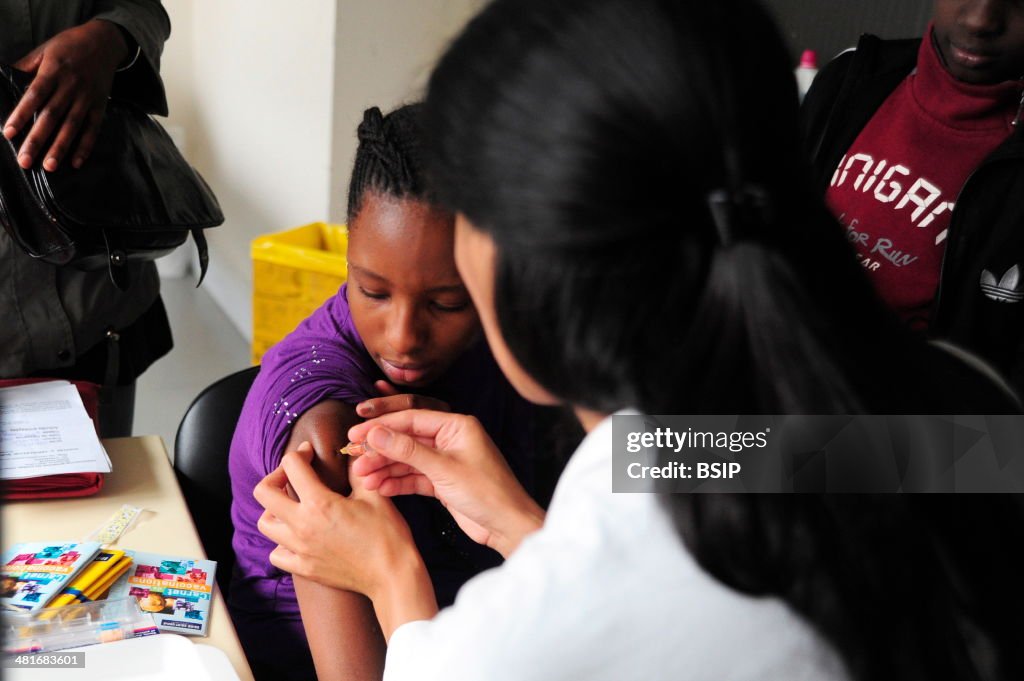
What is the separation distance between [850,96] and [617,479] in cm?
106

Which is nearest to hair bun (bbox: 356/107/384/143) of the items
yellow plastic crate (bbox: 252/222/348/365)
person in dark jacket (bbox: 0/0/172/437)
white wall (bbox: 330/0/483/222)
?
person in dark jacket (bbox: 0/0/172/437)

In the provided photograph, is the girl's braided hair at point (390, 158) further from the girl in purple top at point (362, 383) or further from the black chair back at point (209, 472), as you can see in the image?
the black chair back at point (209, 472)

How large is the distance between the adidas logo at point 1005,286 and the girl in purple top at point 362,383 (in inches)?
26.8

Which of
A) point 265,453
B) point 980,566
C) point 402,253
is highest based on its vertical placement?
point 402,253

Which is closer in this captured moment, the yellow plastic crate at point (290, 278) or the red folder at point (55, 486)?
the red folder at point (55, 486)

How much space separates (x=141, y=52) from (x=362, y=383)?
2.35 feet

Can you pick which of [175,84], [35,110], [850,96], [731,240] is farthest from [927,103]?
[175,84]

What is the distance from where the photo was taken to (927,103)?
137 cm

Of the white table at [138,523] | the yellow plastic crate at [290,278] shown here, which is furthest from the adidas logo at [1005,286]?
the yellow plastic crate at [290,278]

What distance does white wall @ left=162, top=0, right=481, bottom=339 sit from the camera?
9.30ft

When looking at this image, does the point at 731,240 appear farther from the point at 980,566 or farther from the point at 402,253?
the point at 402,253

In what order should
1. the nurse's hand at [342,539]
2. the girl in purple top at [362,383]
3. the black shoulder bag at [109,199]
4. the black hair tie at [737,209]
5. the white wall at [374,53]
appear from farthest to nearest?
1. the white wall at [374,53]
2. the black shoulder bag at [109,199]
3. the girl in purple top at [362,383]
4. the nurse's hand at [342,539]
5. the black hair tie at [737,209]

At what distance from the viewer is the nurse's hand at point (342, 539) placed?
88 cm

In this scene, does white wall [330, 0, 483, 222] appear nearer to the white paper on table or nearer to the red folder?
the white paper on table
